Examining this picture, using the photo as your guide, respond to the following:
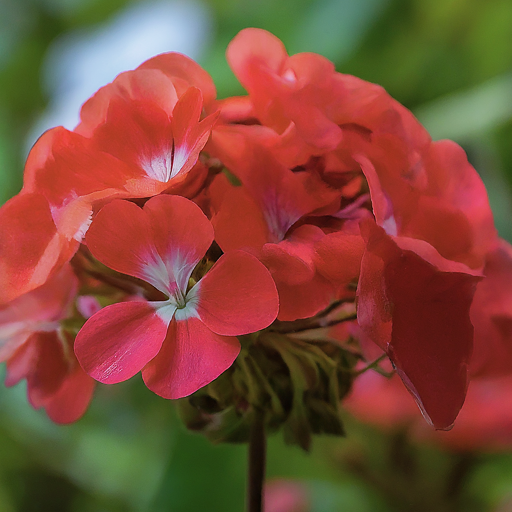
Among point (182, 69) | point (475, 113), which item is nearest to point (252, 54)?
point (182, 69)

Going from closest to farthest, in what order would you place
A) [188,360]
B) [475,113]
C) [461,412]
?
[188,360], [461,412], [475,113]

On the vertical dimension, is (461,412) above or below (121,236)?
below

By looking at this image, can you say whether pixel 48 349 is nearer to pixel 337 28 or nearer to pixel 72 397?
pixel 72 397

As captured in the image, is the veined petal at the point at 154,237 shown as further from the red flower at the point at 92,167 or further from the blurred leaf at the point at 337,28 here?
the blurred leaf at the point at 337,28

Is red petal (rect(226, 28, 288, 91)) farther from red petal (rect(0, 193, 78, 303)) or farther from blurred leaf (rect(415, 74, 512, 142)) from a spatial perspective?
blurred leaf (rect(415, 74, 512, 142))

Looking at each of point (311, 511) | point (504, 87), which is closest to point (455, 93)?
point (504, 87)

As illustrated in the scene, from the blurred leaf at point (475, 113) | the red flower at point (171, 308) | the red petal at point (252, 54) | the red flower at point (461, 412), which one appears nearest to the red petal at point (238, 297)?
the red flower at point (171, 308)

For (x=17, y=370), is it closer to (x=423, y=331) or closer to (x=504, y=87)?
(x=423, y=331)
